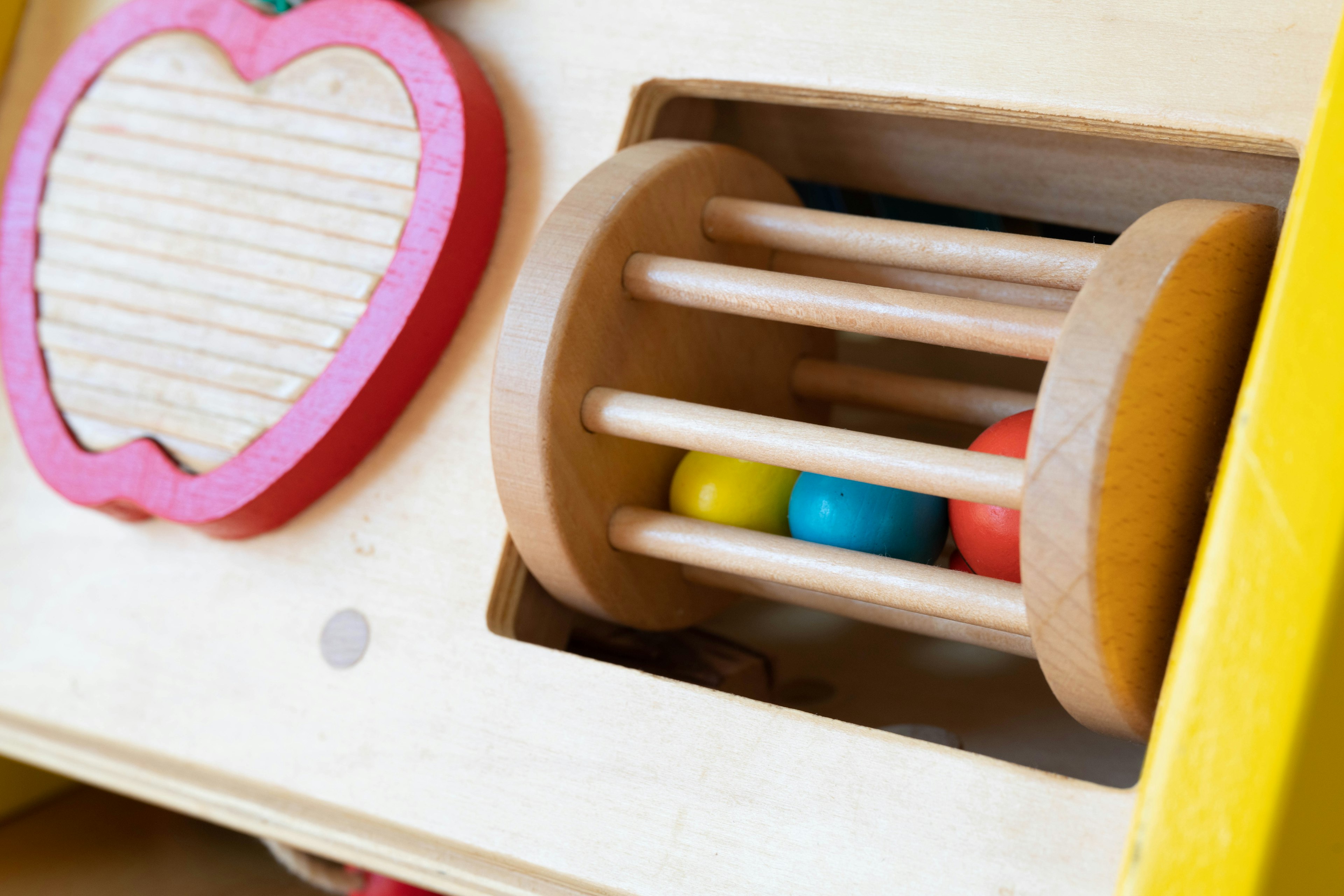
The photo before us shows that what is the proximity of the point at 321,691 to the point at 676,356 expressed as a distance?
268 mm

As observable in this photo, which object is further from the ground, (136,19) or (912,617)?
(136,19)

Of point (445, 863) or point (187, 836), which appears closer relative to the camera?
point (445, 863)

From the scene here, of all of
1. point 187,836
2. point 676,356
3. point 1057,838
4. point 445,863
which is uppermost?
point 676,356

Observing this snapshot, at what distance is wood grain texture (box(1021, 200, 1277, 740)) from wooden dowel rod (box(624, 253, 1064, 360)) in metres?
0.06

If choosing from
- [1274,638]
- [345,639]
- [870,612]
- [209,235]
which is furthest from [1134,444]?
[209,235]

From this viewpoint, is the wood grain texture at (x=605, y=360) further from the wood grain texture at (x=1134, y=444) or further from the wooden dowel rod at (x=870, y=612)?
the wood grain texture at (x=1134, y=444)

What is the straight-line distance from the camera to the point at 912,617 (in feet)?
1.77

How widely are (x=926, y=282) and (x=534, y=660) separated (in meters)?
0.30

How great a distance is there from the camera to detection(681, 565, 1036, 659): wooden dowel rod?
513mm

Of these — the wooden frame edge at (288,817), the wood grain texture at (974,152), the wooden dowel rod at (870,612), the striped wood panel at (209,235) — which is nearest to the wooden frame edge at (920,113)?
the wood grain texture at (974,152)

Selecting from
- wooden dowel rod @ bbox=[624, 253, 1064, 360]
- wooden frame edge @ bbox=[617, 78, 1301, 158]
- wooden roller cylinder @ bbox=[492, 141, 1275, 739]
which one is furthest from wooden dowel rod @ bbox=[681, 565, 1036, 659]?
wooden frame edge @ bbox=[617, 78, 1301, 158]

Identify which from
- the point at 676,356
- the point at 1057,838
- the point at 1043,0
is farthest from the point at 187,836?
the point at 1043,0

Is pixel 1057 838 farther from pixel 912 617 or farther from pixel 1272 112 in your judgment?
pixel 1272 112

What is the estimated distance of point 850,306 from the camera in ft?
1.61
